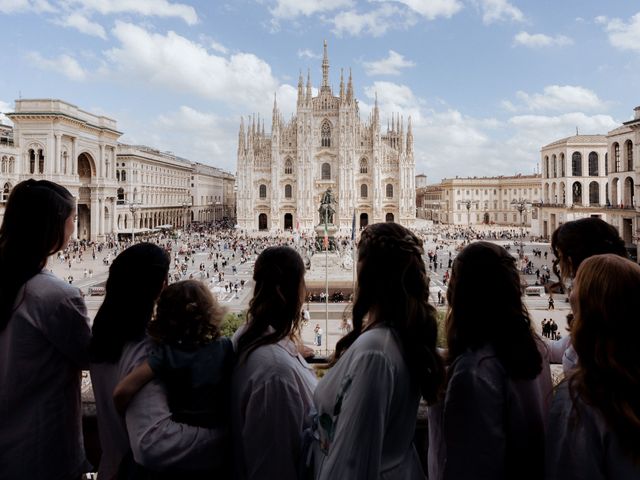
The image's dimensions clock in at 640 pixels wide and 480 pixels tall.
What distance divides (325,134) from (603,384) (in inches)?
2535

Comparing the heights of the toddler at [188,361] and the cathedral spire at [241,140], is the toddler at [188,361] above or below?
below

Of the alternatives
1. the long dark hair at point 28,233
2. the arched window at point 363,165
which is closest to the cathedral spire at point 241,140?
the arched window at point 363,165

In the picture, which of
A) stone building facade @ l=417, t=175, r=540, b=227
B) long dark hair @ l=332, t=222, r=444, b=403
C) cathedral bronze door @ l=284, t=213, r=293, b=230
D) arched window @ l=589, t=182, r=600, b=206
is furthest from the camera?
stone building facade @ l=417, t=175, r=540, b=227

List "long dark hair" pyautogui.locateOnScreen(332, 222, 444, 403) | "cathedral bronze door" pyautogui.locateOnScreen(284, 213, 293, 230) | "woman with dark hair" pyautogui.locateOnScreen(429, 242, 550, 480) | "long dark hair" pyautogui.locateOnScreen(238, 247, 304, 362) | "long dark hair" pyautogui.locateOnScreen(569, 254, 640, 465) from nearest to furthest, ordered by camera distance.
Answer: "long dark hair" pyautogui.locateOnScreen(569, 254, 640, 465) → "long dark hair" pyautogui.locateOnScreen(332, 222, 444, 403) → "woman with dark hair" pyautogui.locateOnScreen(429, 242, 550, 480) → "long dark hair" pyautogui.locateOnScreen(238, 247, 304, 362) → "cathedral bronze door" pyautogui.locateOnScreen(284, 213, 293, 230)

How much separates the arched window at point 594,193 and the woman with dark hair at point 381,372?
51.5 m

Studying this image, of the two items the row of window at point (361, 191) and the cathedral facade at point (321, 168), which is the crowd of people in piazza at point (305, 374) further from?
the row of window at point (361, 191)

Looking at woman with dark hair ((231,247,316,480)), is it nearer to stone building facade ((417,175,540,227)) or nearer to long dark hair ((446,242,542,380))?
long dark hair ((446,242,542,380))

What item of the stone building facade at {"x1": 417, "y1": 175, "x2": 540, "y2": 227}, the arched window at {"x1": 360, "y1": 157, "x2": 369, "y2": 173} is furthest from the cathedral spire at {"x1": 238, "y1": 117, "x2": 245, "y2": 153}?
the stone building facade at {"x1": 417, "y1": 175, "x2": 540, "y2": 227}

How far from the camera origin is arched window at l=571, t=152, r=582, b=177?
1858 inches

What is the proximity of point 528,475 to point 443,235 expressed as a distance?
5409 cm

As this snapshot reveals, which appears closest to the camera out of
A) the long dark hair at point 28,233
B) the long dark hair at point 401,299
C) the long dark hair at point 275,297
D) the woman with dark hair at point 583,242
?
the long dark hair at point 401,299

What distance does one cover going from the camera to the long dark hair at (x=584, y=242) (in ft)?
9.45

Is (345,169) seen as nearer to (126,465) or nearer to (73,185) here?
(73,185)

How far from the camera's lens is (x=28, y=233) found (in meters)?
2.58
